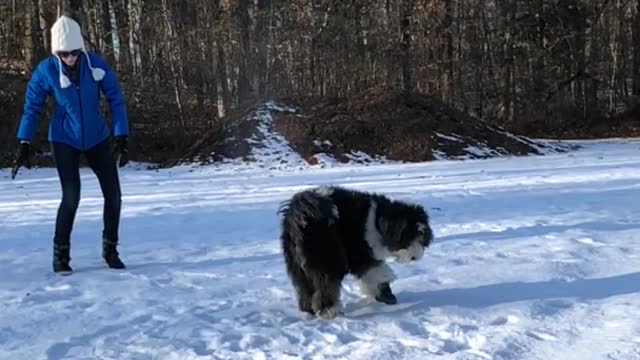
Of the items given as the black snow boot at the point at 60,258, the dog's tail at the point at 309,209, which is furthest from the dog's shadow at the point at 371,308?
the black snow boot at the point at 60,258

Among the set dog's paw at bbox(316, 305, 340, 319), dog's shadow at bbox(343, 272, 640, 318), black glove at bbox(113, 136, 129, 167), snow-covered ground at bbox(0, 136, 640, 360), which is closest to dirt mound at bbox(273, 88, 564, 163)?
snow-covered ground at bbox(0, 136, 640, 360)

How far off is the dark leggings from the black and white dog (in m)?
1.78

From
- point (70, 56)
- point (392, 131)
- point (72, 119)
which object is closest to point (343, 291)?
point (72, 119)

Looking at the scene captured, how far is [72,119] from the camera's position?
5.33m

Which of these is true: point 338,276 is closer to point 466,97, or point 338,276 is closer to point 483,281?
point 483,281

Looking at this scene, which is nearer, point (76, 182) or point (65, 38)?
point (65, 38)

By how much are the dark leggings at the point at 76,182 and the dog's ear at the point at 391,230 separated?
234 centimetres

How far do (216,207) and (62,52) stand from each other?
398 centimetres

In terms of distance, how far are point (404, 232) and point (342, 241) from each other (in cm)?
39

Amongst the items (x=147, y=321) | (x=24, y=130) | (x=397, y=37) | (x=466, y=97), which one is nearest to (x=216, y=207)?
(x=24, y=130)

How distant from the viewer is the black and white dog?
4.19 m

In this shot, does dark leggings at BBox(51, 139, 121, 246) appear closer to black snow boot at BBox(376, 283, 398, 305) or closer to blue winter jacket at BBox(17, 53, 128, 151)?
blue winter jacket at BBox(17, 53, 128, 151)

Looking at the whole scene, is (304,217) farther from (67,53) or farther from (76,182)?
(67,53)

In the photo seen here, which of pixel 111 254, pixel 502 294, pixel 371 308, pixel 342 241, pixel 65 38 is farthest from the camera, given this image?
A: pixel 111 254
